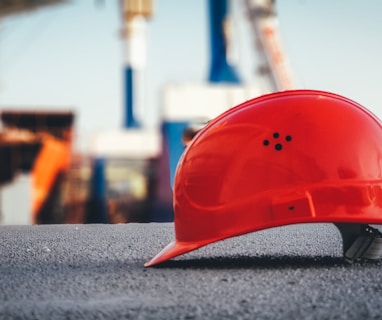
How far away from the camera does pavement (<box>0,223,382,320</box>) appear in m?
1.19

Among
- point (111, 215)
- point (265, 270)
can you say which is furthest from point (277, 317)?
point (111, 215)

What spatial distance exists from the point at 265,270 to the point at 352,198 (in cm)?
33

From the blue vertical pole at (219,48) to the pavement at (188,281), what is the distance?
8.70 meters

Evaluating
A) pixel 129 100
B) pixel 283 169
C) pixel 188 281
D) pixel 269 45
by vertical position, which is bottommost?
pixel 129 100

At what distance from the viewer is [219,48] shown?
445 inches

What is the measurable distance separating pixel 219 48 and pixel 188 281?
1001 cm

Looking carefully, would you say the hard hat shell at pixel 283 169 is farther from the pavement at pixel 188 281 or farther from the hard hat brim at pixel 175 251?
the pavement at pixel 188 281

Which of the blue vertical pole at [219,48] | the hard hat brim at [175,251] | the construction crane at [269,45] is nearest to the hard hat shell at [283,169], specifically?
the hard hat brim at [175,251]

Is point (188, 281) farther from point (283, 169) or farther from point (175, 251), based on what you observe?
point (283, 169)

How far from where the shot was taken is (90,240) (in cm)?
275

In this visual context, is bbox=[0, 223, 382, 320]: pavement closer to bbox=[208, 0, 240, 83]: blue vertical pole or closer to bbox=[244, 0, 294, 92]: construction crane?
bbox=[208, 0, 240, 83]: blue vertical pole

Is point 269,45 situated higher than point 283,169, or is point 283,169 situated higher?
point 283,169

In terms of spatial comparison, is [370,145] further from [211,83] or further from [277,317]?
[211,83]

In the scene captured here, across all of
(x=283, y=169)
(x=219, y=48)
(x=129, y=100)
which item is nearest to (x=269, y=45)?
(x=219, y=48)
